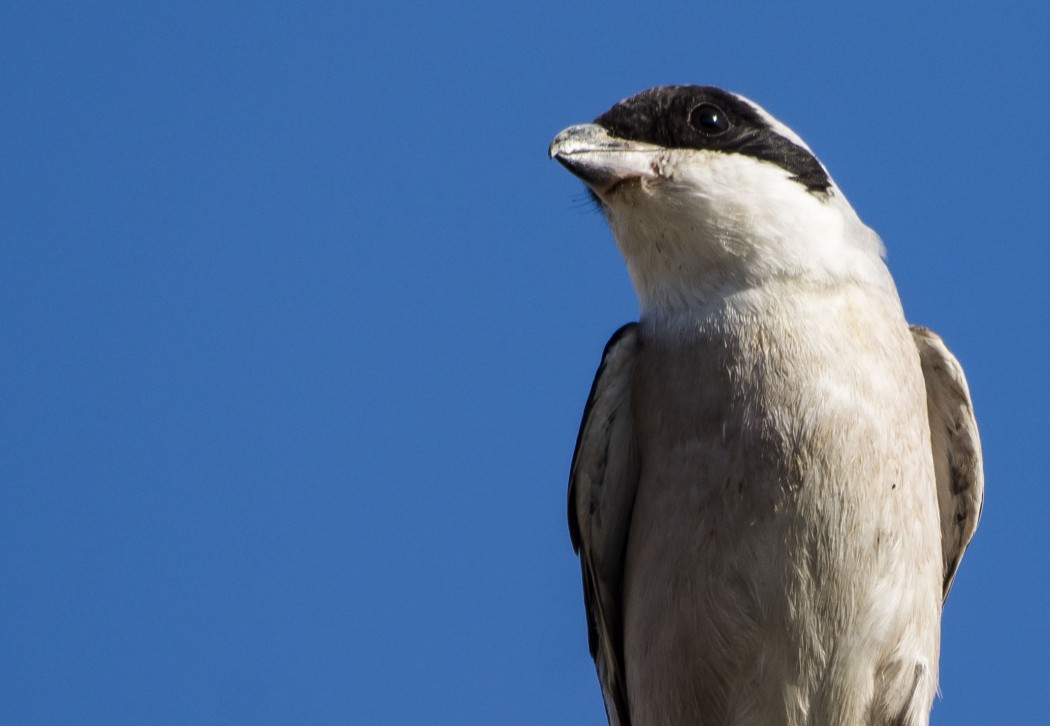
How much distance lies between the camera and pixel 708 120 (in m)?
5.82

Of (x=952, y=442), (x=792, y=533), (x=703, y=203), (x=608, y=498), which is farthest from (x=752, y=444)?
(x=952, y=442)

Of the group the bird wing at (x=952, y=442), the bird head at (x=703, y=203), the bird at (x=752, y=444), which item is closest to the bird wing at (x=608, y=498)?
the bird at (x=752, y=444)

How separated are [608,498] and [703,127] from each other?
4.99ft

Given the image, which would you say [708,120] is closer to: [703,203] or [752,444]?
[703,203]

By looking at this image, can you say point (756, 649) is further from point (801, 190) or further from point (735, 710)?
point (801, 190)

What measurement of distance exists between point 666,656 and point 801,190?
1.89m

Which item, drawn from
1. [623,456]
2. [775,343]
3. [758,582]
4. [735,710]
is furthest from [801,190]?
[735,710]

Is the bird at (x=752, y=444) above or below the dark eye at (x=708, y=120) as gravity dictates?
below

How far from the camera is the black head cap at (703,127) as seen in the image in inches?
227

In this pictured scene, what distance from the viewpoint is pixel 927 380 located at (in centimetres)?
596

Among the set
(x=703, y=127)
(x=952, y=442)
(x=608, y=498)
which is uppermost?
(x=703, y=127)

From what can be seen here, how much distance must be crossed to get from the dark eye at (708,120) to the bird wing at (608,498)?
826 mm

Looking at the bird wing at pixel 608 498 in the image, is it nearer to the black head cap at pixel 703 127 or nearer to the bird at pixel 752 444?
the bird at pixel 752 444

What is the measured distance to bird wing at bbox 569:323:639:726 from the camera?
18.8ft
